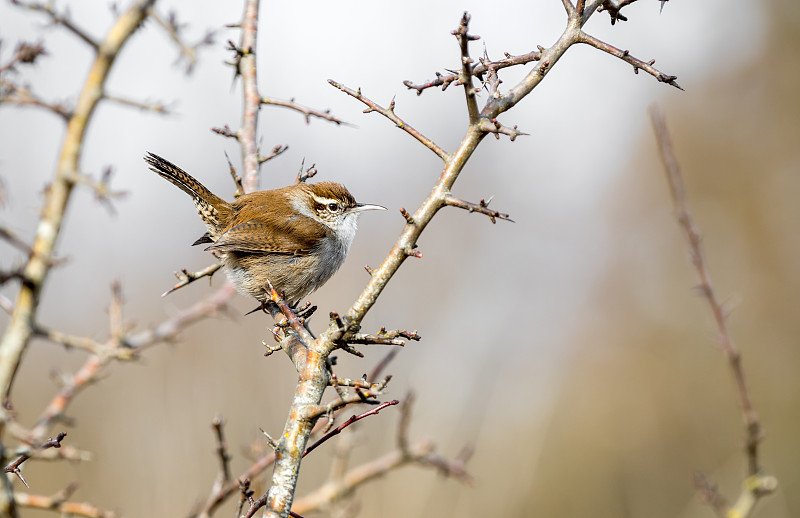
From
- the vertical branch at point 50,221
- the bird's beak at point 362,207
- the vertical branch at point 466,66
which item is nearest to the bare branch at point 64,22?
the vertical branch at point 50,221

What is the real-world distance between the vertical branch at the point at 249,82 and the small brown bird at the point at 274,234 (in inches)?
15.5

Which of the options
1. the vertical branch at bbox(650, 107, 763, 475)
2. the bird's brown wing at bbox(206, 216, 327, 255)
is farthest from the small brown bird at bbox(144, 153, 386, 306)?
the vertical branch at bbox(650, 107, 763, 475)

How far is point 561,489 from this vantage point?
9438 mm

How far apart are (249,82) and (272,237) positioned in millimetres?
1142

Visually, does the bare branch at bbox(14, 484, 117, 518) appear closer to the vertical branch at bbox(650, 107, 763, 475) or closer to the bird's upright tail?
the vertical branch at bbox(650, 107, 763, 475)

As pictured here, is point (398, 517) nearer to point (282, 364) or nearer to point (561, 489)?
point (282, 364)

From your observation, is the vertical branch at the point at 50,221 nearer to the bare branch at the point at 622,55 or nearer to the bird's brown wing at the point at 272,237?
the bare branch at the point at 622,55

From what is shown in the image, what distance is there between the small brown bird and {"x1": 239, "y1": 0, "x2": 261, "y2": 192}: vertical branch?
1.29 ft

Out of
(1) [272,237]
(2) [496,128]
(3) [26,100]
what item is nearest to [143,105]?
(3) [26,100]

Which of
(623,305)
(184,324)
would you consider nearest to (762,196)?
(623,305)

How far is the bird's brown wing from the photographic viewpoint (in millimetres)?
4473

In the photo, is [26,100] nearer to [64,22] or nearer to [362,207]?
[64,22]

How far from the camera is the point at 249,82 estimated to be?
4.09m

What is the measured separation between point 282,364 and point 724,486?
15.7 ft
